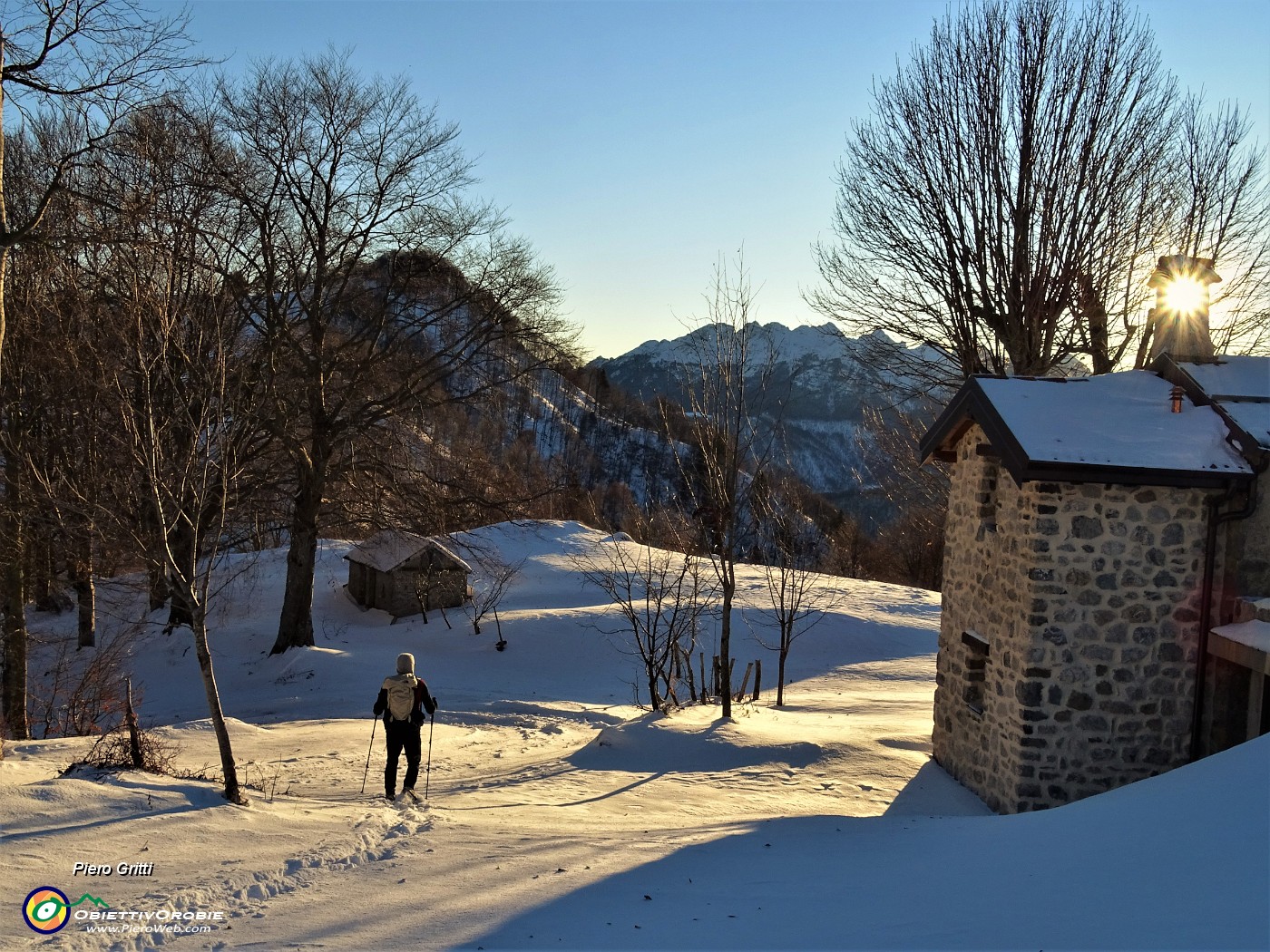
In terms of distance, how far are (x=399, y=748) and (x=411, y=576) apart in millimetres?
15085

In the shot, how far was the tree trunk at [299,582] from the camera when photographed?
711 inches

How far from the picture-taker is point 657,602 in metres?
16.2

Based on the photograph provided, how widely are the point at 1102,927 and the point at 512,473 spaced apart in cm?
2111

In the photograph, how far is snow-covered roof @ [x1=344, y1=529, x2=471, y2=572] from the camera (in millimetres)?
22000

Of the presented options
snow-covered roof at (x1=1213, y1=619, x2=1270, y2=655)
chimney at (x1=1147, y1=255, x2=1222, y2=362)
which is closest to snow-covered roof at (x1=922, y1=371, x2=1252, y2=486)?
chimney at (x1=1147, y1=255, x2=1222, y2=362)

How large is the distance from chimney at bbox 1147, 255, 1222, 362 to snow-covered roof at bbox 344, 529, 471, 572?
16349 mm

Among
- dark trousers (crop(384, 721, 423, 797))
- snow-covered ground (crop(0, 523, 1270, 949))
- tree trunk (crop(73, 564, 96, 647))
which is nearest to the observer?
snow-covered ground (crop(0, 523, 1270, 949))

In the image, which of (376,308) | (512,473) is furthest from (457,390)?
(512,473)

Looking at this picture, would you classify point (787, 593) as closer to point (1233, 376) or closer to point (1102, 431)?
point (1233, 376)

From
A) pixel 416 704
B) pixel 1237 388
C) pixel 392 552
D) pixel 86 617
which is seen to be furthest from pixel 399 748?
pixel 392 552

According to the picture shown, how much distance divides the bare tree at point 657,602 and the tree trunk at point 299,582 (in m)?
5.96

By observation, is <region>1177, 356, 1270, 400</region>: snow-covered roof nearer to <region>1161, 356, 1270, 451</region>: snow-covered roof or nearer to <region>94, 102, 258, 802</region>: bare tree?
<region>1161, 356, 1270, 451</region>: snow-covered roof

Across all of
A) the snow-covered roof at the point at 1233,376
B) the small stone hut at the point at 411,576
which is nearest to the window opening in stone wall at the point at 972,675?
the snow-covered roof at the point at 1233,376

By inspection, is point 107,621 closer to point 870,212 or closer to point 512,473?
point 512,473
